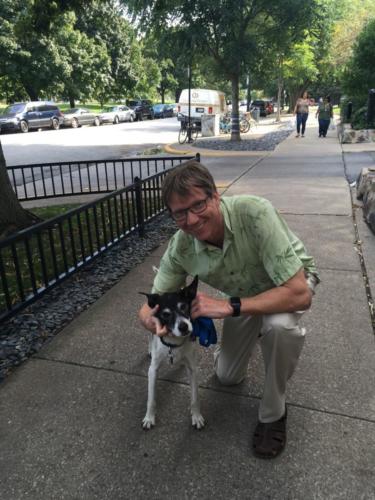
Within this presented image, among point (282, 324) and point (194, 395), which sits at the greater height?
point (282, 324)

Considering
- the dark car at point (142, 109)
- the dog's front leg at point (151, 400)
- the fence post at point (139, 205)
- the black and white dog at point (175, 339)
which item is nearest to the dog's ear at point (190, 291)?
the black and white dog at point (175, 339)

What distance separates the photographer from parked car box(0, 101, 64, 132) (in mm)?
26545

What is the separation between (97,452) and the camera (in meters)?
2.38

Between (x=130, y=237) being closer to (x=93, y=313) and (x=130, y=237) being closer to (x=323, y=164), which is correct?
(x=93, y=313)

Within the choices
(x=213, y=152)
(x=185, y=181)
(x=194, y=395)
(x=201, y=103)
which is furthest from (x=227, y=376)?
(x=201, y=103)

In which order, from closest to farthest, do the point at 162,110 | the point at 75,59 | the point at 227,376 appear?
1. the point at 227,376
2. the point at 75,59
3. the point at 162,110

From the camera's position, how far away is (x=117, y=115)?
125 ft

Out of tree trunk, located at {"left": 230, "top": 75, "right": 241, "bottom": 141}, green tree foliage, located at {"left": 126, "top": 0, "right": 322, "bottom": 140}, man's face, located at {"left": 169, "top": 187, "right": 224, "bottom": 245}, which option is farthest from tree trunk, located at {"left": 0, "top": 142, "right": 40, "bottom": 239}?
tree trunk, located at {"left": 230, "top": 75, "right": 241, "bottom": 141}

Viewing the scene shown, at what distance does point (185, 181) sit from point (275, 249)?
1.81 ft

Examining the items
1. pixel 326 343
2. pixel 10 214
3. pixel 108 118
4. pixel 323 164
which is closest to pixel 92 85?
pixel 108 118


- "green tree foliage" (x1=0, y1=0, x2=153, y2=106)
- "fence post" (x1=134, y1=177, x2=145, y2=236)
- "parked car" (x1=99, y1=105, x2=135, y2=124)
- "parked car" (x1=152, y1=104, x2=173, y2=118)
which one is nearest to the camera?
"fence post" (x1=134, y1=177, x2=145, y2=236)

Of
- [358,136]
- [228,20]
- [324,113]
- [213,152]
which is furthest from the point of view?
[324,113]

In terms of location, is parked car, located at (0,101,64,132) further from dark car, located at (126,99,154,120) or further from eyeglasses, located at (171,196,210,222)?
eyeglasses, located at (171,196,210,222)

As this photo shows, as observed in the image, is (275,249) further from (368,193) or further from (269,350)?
(368,193)
